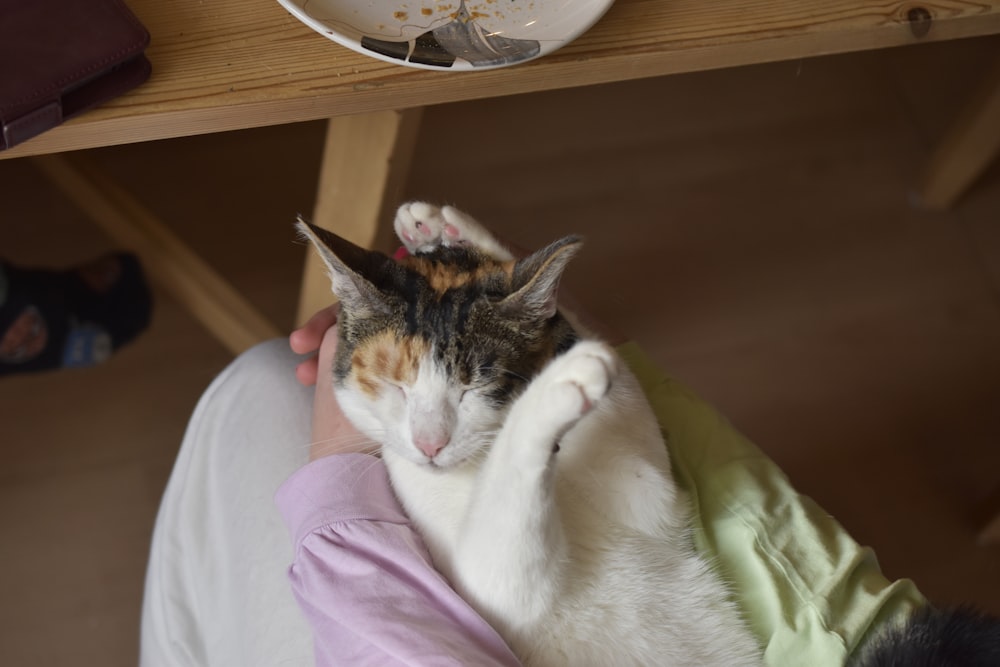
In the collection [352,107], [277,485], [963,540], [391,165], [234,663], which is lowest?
[963,540]

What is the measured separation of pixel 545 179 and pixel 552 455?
1267 mm

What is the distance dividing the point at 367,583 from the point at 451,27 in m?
0.55

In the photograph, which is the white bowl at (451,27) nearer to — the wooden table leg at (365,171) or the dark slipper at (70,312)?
the wooden table leg at (365,171)

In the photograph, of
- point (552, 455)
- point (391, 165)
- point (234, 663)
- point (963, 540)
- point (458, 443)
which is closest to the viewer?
point (552, 455)

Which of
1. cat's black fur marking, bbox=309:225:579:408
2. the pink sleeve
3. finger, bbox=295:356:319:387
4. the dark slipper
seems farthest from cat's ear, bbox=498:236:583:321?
the dark slipper

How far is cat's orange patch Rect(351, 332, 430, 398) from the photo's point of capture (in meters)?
0.91

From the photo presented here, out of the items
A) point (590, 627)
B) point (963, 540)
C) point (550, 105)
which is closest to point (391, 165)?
point (590, 627)

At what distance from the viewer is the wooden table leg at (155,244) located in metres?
1.63

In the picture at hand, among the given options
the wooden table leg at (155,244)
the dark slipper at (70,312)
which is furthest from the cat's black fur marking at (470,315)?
the dark slipper at (70,312)

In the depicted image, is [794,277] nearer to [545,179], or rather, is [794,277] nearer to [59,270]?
[545,179]

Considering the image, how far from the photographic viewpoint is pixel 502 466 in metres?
0.83

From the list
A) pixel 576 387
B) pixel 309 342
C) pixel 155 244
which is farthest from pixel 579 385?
pixel 155 244

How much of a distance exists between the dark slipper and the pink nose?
0.99 m

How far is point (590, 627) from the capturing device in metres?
0.92
